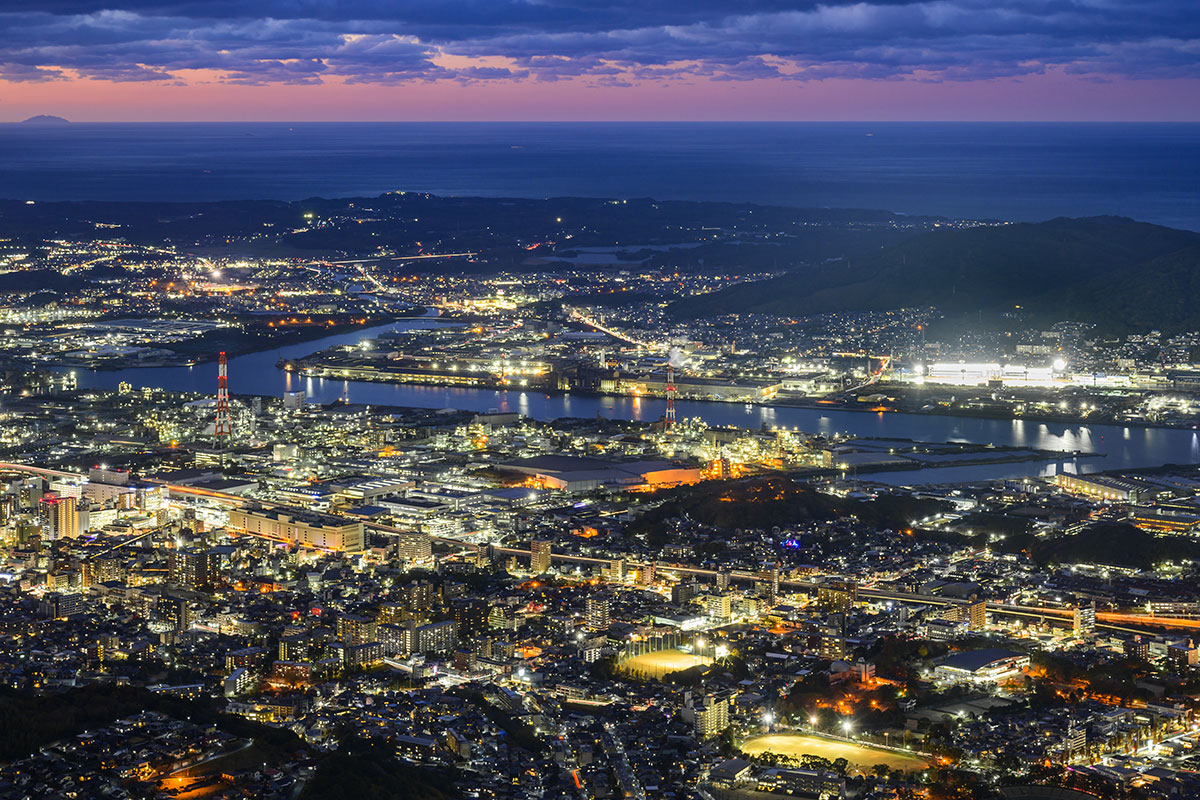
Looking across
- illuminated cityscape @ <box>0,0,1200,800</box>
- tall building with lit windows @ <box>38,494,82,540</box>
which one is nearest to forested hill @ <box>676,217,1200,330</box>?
illuminated cityscape @ <box>0,0,1200,800</box>

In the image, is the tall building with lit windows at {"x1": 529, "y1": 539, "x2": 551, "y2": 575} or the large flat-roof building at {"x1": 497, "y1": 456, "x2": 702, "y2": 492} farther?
the large flat-roof building at {"x1": 497, "y1": 456, "x2": 702, "y2": 492}

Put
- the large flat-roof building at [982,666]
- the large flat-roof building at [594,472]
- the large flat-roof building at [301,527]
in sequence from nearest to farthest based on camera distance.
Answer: the large flat-roof building at [982,666]
the large flat-roof building at [301,527]
the large flat-roof building at [594,472]

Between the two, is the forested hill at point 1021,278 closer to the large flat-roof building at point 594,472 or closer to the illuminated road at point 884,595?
the large flat-roof building at point 594,472

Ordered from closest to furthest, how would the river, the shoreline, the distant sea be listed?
the river → the shoreline → the distant sea

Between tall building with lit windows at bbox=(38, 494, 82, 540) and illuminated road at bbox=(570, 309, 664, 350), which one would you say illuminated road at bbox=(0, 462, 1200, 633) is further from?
illuminated road at bbox=(570, 309, 664, 350)

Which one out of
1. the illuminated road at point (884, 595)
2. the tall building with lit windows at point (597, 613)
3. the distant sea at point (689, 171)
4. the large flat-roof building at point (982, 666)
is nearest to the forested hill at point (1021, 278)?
the distant sea at point (689, 171)

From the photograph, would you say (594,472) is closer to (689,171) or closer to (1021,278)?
(1021,278)

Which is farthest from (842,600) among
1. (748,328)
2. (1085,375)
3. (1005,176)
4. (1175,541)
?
(1005,176)
